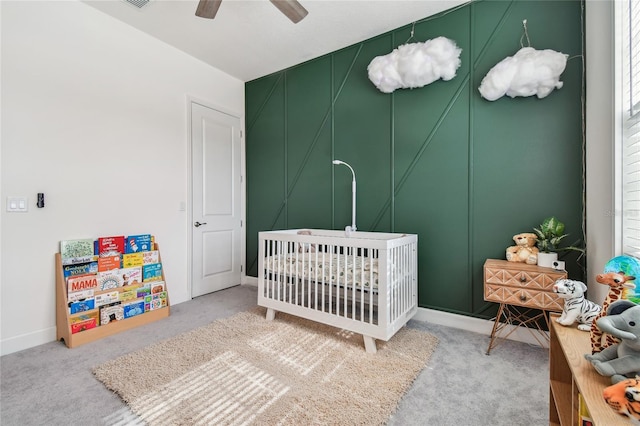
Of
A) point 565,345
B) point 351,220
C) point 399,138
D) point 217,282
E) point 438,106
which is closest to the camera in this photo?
point 565,345

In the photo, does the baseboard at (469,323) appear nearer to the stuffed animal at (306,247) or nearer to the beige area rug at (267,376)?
the beige area rug at (267,376)

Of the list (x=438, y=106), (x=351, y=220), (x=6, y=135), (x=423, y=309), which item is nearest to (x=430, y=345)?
(x=423, y=309)

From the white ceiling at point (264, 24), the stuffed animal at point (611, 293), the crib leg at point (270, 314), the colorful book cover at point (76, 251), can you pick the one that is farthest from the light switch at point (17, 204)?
the stuffed animal at point (611, 293)

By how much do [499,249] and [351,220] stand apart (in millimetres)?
1328

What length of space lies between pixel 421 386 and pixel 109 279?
250 cm

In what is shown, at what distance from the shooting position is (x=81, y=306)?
2160 mm

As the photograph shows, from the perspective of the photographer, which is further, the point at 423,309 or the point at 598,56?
the point at 423,309

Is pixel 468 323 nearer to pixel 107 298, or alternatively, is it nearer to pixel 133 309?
pixel 133 309

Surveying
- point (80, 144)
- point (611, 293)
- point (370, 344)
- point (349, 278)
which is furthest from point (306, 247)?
point (80, 144)

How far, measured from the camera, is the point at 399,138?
265cm

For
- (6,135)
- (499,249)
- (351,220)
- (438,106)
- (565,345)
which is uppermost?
(438,106)

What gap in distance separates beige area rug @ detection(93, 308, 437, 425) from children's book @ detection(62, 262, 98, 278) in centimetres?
83

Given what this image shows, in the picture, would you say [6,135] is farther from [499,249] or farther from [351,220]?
[499,249]

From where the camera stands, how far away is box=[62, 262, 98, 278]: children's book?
2.17 m
